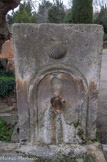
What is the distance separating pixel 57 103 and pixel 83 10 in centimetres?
1362

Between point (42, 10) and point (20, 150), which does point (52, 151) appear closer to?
point (20, 150)

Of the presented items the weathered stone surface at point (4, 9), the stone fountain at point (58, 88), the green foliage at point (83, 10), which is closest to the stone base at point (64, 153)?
the stone fountain at point (58, 88)

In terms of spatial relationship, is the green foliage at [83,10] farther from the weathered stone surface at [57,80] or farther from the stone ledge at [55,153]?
the stone ledge at [55,153]

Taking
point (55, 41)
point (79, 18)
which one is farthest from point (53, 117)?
point (79, 18)

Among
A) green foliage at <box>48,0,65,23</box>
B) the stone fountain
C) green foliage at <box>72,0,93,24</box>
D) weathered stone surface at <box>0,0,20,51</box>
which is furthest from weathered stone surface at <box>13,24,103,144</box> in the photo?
green foliage at <box>48,0,65,23</box>

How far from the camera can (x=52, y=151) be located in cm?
184

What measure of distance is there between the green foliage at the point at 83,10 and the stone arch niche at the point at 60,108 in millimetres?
13265

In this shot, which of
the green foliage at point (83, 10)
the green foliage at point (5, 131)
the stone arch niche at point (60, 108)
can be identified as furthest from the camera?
the green foliage at point (83, 10)

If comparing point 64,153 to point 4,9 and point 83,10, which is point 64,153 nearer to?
point 4,9

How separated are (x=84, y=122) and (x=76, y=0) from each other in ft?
47.1

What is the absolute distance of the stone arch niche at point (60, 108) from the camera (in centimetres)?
176

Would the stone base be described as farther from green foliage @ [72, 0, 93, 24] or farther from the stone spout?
green foliage @ [72, 0, 93, 24]

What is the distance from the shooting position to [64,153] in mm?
1821

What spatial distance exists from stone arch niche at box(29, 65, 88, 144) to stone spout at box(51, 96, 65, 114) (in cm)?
1
